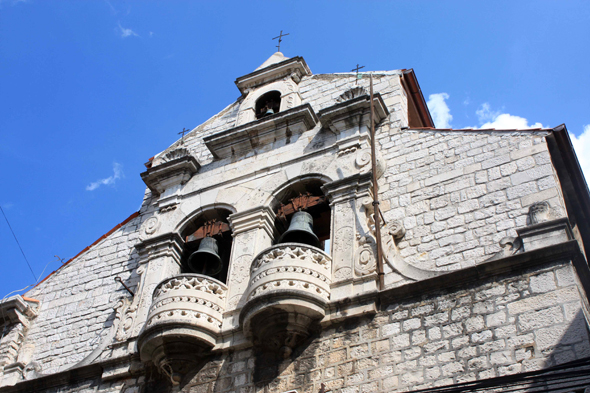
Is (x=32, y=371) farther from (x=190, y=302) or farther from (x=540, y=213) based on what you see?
(x=540, y=213)

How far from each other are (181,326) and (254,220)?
2.19 metres

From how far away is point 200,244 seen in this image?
10.6 metres

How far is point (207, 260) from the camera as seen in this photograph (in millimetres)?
10562

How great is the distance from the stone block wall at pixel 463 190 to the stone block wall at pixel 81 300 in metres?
4.43

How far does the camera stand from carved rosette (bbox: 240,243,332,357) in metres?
8.34

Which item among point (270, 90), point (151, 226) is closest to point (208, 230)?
point (151, 226)

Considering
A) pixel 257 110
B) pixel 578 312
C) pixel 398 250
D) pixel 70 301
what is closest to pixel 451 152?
pixel 398 250

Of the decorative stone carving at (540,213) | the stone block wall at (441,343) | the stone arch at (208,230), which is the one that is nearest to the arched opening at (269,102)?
the stone arch at (208,230)

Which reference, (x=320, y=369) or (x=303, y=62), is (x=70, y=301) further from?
(x=303, y=62)

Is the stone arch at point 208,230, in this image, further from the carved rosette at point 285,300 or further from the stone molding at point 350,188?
the carved rosette at point 285,300

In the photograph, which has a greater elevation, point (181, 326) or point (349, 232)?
point (349, 232)

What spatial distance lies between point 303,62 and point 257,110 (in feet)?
4.39

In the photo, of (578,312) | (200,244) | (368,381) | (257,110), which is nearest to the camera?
(578,312)

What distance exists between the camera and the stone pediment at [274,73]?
44.3ft
